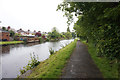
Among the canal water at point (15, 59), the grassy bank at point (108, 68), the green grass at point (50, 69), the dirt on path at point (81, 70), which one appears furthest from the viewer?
the canal water at point (15, 59)

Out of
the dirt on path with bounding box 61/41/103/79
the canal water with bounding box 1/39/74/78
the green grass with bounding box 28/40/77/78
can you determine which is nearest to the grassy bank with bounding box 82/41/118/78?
the dirt on path with bounding box 61/41/103/79

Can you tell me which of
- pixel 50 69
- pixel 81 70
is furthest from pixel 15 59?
pixel 81 70


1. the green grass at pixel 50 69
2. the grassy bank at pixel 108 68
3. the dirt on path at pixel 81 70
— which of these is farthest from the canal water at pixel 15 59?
the grassy bank at pixel 108 68

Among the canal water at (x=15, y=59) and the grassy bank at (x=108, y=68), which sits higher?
the grassy bank at (x=108, y=68)

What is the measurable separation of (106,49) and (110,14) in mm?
2172

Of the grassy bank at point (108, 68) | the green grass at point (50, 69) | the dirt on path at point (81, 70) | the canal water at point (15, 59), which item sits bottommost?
the canal water at point (15, 59)

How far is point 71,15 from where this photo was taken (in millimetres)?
8797

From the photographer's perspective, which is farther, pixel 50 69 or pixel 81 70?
pixel 50 69

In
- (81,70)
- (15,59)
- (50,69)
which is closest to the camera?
(81,70)

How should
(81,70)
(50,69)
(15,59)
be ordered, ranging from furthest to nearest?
(15,59) < (50,69) < (81,70)

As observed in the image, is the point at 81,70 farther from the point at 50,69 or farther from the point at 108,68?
the point at 50,69

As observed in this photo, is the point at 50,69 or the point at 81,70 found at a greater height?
the point at 81,70

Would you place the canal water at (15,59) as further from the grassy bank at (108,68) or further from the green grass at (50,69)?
the grassy bank at (108,68)

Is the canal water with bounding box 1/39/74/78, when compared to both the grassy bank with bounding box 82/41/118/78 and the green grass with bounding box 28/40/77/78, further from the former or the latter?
the grassy bank with bounding box 82/41/118/78
